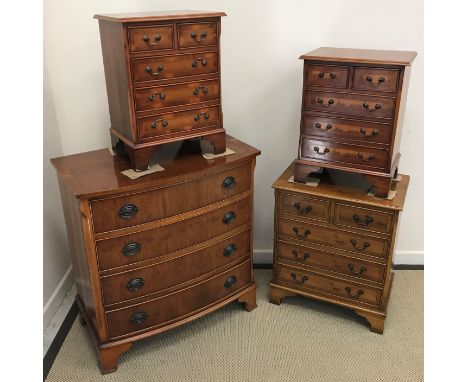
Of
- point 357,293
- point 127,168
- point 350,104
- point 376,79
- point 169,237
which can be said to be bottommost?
point 357,293

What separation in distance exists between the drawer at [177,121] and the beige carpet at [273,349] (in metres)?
1.10

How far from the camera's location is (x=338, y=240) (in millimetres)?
2293

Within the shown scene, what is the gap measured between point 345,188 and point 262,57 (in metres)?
0.87

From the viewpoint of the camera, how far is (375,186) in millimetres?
2168

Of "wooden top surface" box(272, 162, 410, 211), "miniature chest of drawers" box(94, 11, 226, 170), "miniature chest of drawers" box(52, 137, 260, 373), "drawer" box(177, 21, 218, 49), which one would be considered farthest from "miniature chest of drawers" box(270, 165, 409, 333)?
"drawer" box(177, 21, 218, 49)

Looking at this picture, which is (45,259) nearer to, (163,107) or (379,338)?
(163,107)

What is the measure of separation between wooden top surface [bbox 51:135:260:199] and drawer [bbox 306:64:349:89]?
0.44m

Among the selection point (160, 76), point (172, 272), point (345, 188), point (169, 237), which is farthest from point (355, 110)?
point (172, 272)

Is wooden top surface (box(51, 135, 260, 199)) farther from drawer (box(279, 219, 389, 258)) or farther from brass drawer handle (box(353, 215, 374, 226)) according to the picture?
brass drawer handle (box(353, 215, 374, 226))

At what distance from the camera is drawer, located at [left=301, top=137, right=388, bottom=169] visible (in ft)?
6.98

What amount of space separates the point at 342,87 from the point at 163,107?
83 cm

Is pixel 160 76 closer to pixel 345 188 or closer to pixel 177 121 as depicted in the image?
pixel 177 121

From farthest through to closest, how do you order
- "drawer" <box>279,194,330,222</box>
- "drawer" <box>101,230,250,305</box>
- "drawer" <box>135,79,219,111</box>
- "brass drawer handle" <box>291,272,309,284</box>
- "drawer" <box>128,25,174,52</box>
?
"brass drawer handle" <box>291,272,309,284</box> → "drawer" <box>279,194,330,222</box> → "drawer" <box>101,230,250,305</box> → "drawer" <box>135,79,219,111</box> → "drawer" <box>128,25,174,52</box>

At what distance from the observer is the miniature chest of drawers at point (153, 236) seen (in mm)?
1904
